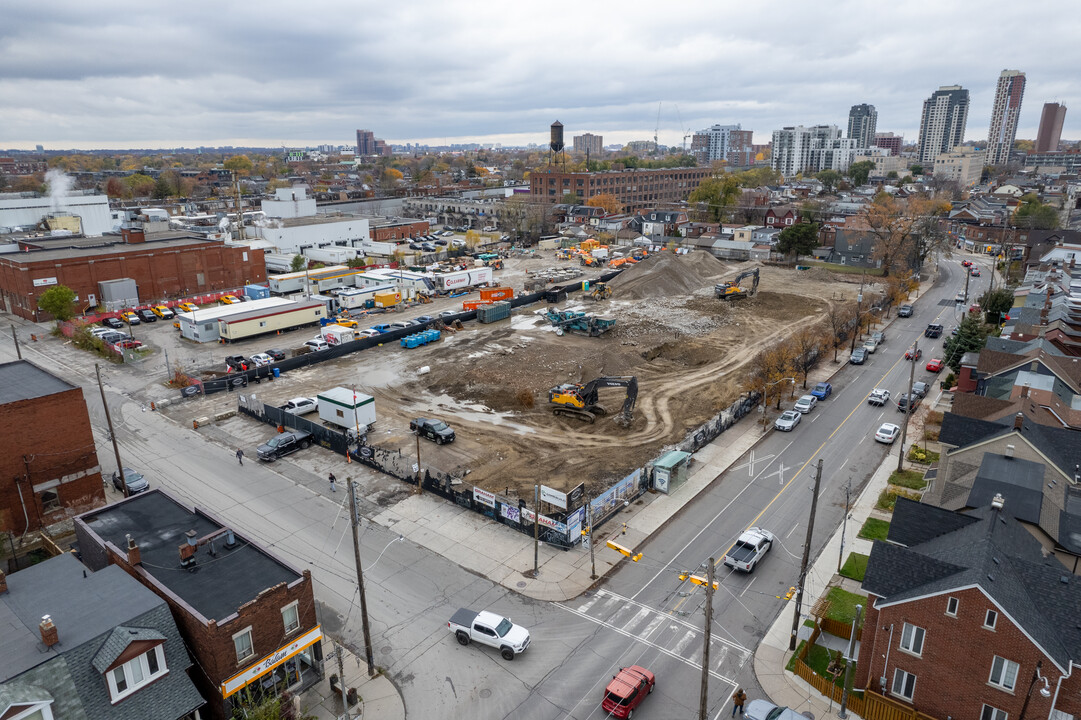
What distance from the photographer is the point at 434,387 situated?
52.3 meters

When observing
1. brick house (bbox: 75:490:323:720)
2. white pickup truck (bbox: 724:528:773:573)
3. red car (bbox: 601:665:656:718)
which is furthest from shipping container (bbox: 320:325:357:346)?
red car (bbox: 601:665:656:718)

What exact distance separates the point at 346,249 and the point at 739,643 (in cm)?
9440

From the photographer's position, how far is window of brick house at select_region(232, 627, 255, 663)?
64.5 feet

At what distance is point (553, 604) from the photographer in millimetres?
26531

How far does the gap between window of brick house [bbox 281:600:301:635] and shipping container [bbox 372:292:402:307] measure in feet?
196

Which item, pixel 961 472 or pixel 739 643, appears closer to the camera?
pixel 739 643

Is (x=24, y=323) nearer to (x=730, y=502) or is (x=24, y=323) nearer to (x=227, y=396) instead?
Answer: (x=227, y=396)

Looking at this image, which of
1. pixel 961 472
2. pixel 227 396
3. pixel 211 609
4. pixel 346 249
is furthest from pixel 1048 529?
pixel 346 249

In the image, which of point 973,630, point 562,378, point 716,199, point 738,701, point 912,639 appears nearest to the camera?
point 973,630

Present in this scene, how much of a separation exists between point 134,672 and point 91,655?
1.24m

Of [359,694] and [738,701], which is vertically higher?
[738,701]

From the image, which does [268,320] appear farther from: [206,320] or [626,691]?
[626,691]

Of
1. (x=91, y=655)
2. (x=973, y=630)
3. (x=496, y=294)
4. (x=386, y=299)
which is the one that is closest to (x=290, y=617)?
(x=91, y=655)

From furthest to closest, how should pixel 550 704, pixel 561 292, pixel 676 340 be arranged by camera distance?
pixel 561 292 → pixel 676 340 → pixel 550 704
